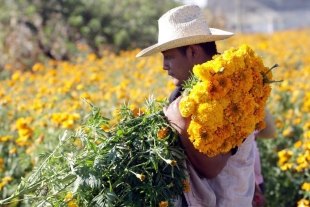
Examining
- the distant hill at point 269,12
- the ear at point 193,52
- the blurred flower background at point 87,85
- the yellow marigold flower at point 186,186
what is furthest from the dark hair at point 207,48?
the distant hill at point 269,12

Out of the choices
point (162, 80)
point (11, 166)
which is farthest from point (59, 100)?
point (162, 80)

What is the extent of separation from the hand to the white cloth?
20 cm

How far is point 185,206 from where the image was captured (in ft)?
8.46

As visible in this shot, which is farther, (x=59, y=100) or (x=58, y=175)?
(x=59, y=100)

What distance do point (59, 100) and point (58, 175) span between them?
2.79 metres

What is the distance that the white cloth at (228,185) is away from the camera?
2.55 metres

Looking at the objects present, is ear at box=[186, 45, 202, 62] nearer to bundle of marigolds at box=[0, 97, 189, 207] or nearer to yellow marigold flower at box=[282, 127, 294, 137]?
bundle of marigolds at box=[0, 97, 189, 207]

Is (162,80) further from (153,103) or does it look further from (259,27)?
(259,27)

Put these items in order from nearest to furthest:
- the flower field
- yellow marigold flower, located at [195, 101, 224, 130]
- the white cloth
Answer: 1. yellow marigold flower, located at [195, 101, 224, 130]
2. the white cloth
3. the flower field

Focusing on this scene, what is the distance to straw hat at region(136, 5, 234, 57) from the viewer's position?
104 inches

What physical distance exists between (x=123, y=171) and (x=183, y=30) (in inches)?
28.5

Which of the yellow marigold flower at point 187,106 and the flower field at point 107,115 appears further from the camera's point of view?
the flower field at point 107,115

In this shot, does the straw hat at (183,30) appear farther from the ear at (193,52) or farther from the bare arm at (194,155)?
the bare arm at (194,155)

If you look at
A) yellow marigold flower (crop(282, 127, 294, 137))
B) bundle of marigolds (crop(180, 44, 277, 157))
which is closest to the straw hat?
bundle of marigolds (crop(180, 44, 277, 157))
